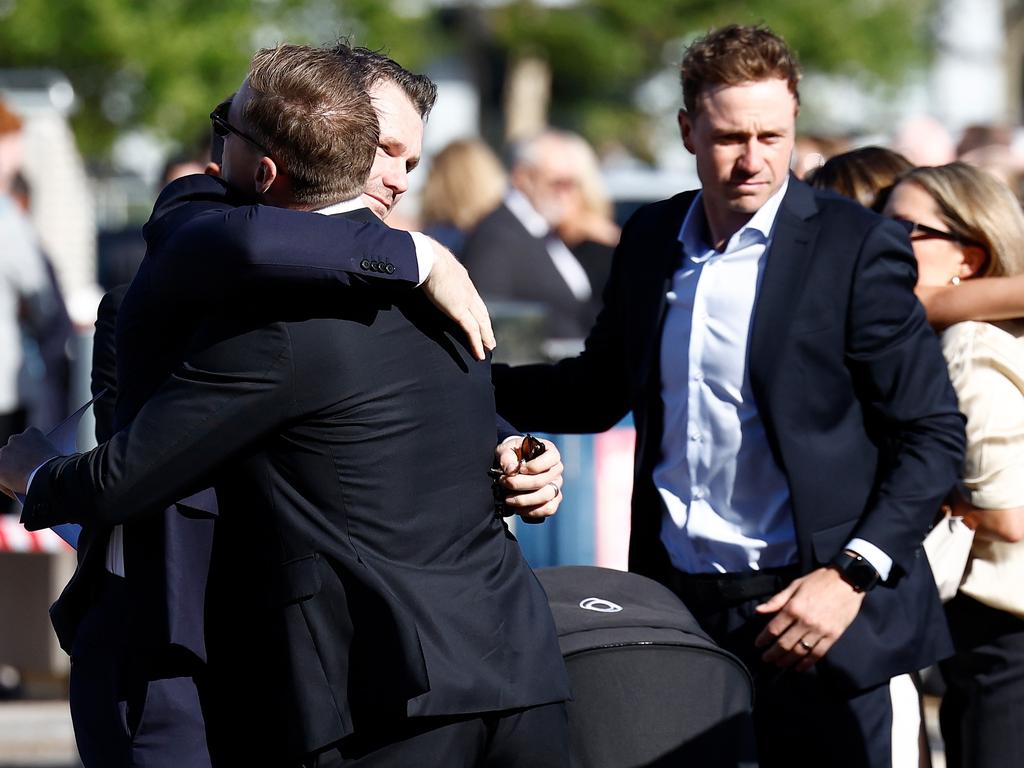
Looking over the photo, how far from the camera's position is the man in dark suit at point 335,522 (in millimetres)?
2529

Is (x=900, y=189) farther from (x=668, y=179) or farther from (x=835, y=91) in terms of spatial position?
(x=835, y=91)


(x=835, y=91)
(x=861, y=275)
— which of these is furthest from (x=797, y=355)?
(x=835, y=91)

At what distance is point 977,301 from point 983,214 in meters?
0.24

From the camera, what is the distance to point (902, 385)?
3.42 metres

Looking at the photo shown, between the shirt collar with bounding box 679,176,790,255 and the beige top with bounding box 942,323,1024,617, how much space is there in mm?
545

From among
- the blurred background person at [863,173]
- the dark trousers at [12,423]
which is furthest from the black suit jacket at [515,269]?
the blurred background person at [863,173]

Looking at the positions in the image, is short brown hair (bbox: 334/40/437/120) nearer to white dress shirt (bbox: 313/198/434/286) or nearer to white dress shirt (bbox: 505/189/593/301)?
white dress shirt (bbox: 313/198/434/286)

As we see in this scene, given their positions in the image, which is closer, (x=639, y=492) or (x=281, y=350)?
(x=281, y=350)

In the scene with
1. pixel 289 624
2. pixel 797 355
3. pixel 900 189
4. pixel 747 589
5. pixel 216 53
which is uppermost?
pixel 216 53

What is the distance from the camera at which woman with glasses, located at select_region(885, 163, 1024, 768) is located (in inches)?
147

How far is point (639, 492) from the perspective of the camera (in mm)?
3752

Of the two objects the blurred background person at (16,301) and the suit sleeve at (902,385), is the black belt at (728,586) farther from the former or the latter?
the blurred background person at (16,301)

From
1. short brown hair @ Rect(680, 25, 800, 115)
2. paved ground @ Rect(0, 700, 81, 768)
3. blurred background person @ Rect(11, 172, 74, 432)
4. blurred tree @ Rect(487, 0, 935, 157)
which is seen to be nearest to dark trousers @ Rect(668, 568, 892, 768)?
short brown hair @ Rect(680, 25, 800, 115)

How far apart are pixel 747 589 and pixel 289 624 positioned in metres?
1.29
